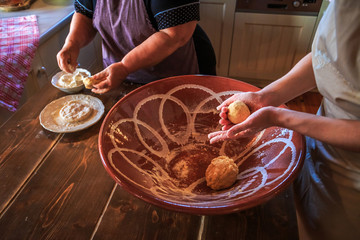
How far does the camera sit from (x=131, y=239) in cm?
58

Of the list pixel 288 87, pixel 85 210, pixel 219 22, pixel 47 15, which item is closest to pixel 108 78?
pixel 85 210

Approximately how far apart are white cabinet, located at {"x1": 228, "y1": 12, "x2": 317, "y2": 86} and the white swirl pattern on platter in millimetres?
1483

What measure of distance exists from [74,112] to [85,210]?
0.37 m

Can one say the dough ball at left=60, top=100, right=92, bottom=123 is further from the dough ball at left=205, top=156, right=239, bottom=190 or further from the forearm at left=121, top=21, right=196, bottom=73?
the dough ball at left=205, top=156, right=239, bottom=190

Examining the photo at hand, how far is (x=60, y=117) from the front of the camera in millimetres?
883

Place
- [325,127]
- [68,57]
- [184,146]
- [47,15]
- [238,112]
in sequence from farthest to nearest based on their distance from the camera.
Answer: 1. [47,15]
2. [68,57]
3. [184,146]
4. [238,112]
5. [325,127]

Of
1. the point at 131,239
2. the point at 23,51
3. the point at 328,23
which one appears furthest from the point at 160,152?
the point at 23,51

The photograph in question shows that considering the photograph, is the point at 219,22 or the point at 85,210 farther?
the point at 219,22

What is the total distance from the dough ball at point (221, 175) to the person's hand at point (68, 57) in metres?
0.71

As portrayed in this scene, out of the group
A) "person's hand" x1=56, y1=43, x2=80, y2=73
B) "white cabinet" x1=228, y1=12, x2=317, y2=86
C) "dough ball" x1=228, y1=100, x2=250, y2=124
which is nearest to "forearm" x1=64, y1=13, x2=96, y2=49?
"person's hand" x1=56, y1=43, x2=80, y2=73

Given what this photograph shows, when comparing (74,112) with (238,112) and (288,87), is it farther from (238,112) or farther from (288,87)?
(288,87)

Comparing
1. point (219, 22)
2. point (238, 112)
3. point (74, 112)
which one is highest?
point (238, 112)

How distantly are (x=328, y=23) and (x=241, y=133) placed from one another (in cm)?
34

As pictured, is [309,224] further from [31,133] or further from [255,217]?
[31,133]
